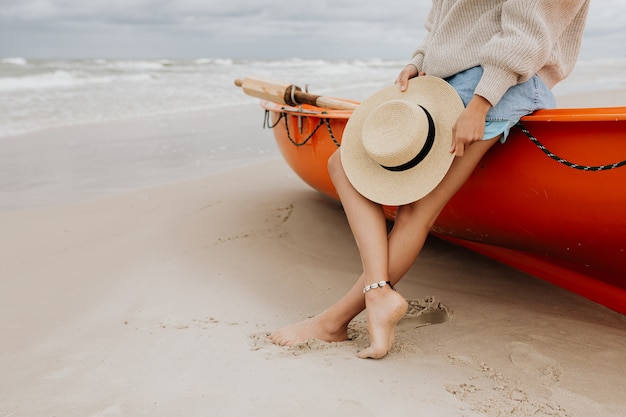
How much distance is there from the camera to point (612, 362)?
182 centimetres

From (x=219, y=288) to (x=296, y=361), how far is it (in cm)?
81

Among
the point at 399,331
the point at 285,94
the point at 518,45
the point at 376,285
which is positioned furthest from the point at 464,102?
the point at 285,94

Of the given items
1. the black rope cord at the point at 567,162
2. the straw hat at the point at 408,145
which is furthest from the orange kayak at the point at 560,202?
the straw hat at the point at 408,145

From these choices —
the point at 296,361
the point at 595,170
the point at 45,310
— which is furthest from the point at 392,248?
the point at 45,310

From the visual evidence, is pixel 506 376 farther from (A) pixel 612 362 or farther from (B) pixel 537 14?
(B) pixel 537 14

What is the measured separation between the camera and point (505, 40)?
1768mm

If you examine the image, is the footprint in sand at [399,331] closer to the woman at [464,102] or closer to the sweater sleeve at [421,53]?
the woman at [464,102]

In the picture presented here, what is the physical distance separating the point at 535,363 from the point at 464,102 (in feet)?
2.81

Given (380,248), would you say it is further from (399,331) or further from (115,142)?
(115,142)

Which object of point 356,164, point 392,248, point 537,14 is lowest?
point 392,248

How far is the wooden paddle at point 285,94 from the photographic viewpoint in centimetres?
312

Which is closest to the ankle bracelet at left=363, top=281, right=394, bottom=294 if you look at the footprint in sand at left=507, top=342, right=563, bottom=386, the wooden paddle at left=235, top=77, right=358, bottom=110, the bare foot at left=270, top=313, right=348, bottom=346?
the bare foot at left=270, top=313, right=348, bottom=346

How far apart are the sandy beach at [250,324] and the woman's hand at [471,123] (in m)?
0.67

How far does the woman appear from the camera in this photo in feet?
5.84
